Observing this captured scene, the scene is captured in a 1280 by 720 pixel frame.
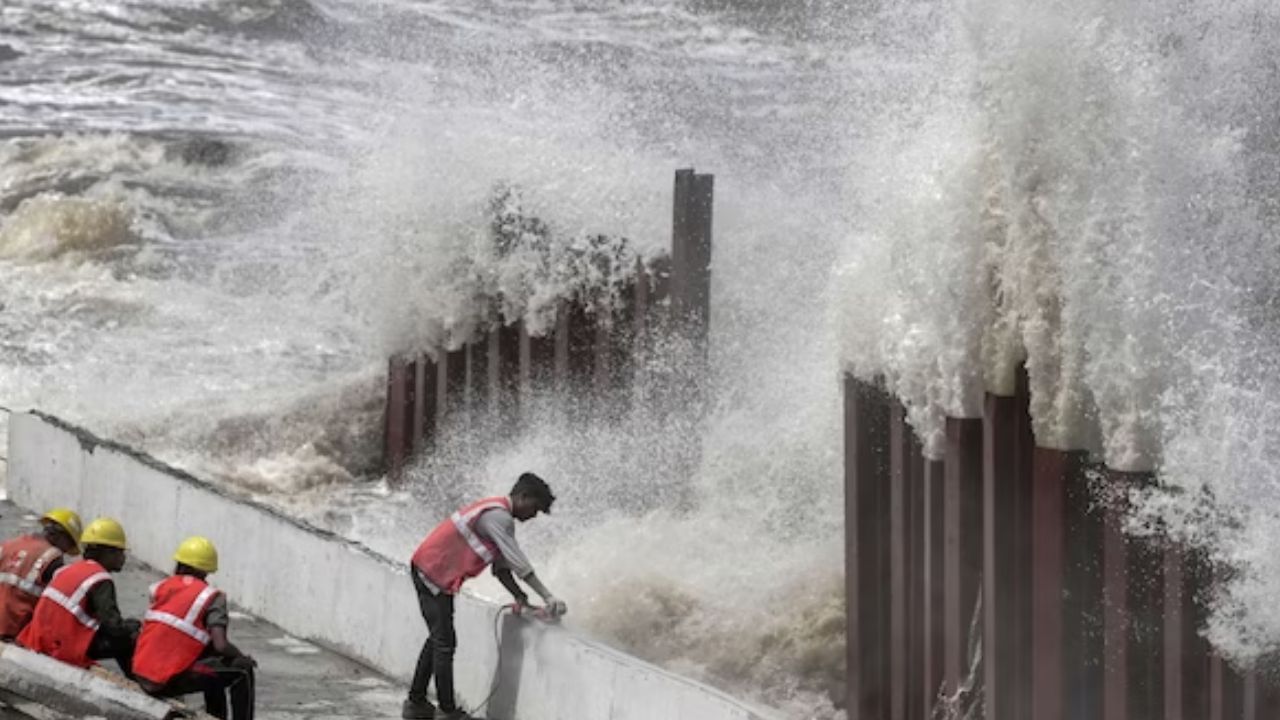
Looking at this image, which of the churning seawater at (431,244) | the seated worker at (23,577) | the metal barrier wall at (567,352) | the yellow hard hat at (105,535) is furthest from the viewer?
the metal barrier wall at (567,352)

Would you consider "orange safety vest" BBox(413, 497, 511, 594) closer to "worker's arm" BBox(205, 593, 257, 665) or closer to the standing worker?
the standing worker

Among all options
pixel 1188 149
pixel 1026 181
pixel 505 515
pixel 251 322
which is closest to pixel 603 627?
pixel 505 515

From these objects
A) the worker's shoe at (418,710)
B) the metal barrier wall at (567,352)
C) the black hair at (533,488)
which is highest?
the metal barrier wall at (567,352)

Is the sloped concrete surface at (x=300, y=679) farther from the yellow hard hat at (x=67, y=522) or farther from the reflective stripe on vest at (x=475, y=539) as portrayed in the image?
the reflective stripe on vest at (x=475, y=539)

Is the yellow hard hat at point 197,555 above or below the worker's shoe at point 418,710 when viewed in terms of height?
above

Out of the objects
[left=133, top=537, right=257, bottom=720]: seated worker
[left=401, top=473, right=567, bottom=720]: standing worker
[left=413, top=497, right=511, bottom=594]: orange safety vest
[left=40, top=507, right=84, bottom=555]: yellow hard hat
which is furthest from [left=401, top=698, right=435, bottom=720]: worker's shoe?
[left=40, top=507, right=84, bottom=555]: yellow hard hat

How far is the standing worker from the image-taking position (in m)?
11.5

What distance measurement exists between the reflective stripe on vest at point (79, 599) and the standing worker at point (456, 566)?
1.77m

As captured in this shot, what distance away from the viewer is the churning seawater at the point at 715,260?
907 centimetres

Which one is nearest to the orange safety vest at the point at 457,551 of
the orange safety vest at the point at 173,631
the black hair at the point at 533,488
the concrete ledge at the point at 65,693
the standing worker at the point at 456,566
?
the standing worker at the point at 456,566

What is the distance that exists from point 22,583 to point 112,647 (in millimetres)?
608

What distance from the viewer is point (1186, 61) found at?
362 inches

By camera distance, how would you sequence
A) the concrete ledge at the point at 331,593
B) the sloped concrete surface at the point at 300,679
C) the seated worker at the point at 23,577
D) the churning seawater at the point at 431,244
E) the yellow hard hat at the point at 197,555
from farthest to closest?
1. the churning seawater at the point at 431,244
2. the sloped concrete surface at the point at 300,679
3. the seated worker at the point at 23,577
4. the concrete ledge at the point at 331,593
5. the yellow hard hat at the point at 197,555

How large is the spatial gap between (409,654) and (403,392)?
6.10 m
